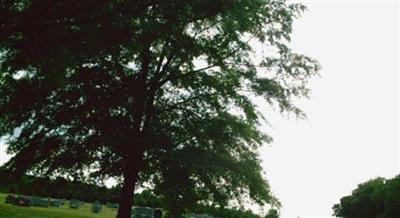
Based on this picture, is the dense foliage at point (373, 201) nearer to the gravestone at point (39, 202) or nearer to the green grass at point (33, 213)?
the green grass at point (33, 213)

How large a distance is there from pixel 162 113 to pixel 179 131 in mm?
1422

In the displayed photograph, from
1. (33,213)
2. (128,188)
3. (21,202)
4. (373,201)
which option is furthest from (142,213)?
(373,201)

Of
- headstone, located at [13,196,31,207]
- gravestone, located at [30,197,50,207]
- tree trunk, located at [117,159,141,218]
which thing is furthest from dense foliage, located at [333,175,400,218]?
tree trunk, located at [117,159,141,218]

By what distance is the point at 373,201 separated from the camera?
263 ft

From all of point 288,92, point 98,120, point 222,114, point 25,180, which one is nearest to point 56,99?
point 98,120

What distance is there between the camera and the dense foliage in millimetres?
66000

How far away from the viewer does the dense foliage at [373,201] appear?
66000 millimetres

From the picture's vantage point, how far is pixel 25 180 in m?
17.5

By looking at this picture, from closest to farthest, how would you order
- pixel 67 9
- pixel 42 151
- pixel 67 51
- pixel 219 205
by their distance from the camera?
1. pixel 67 9
2. pixel 67 51
3. pixel 42 151
4. pixel 219 205

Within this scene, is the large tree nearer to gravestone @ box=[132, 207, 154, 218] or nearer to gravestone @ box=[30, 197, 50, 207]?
gravestone @ box=[132, 207, 154, 218]

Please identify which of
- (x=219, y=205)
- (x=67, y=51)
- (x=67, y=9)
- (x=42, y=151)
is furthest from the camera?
(x=219, y=205)

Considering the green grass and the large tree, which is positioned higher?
the large tree

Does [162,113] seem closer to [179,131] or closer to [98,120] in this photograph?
[179,131]

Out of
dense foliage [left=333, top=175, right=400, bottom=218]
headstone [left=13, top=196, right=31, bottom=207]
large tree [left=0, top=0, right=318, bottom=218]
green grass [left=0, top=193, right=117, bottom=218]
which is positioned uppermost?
dense foliage [left=333, top=175, right=400, bottom=218]
